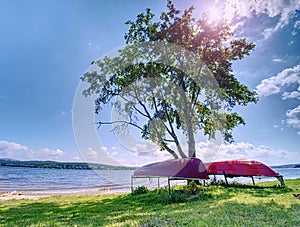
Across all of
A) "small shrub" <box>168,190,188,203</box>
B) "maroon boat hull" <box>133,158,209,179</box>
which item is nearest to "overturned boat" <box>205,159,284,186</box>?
"maroon boat hull" <box>133,158,209,179</box>

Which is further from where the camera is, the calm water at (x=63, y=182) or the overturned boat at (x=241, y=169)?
the calm water at (x=63, y=182)

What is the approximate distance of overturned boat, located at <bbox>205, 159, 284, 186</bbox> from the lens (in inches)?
713

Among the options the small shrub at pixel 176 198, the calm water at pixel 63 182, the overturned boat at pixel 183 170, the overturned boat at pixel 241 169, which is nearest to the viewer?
the small shrub at pixel 176 198

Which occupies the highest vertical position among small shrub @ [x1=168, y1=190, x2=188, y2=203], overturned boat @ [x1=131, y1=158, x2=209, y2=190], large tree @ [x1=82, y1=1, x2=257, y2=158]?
large tree @ [x1=82, y1=1, x2=257, y2=158]

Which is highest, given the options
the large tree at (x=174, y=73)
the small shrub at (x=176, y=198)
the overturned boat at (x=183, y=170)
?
the large tree at (x=174, y=73)

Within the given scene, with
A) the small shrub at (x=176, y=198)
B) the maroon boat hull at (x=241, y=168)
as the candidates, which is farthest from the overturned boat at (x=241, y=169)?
the small shrub at (x=176, y=198)

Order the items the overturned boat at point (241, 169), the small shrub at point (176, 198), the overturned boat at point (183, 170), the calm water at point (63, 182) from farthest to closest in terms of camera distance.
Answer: the calm water at point (63, 182)
the overturned boat at point (241, 169)
the overturned boat at point (183, 170)
the small shrub at point (176, 198)

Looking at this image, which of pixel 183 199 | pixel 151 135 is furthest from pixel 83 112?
pixel 183 199

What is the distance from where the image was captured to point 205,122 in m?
20.8

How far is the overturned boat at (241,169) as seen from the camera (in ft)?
59.4

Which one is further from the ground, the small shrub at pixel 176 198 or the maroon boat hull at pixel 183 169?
the maroon boat hull at pixel 183 169

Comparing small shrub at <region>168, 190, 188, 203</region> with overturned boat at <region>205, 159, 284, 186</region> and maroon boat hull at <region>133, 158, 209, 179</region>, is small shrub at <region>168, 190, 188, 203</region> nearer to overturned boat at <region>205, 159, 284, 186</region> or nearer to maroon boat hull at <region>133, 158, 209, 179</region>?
maroon boat hull at <region>133, 158, 209, 179</region>

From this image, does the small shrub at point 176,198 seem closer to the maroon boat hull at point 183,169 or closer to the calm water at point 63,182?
the maroon boat hull at point 183,169

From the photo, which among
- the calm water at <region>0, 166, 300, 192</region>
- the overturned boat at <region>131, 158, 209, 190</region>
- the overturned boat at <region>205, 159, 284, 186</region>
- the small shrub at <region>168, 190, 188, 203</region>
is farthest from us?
the calm water at <region>0, 166, 300, 192</region>
